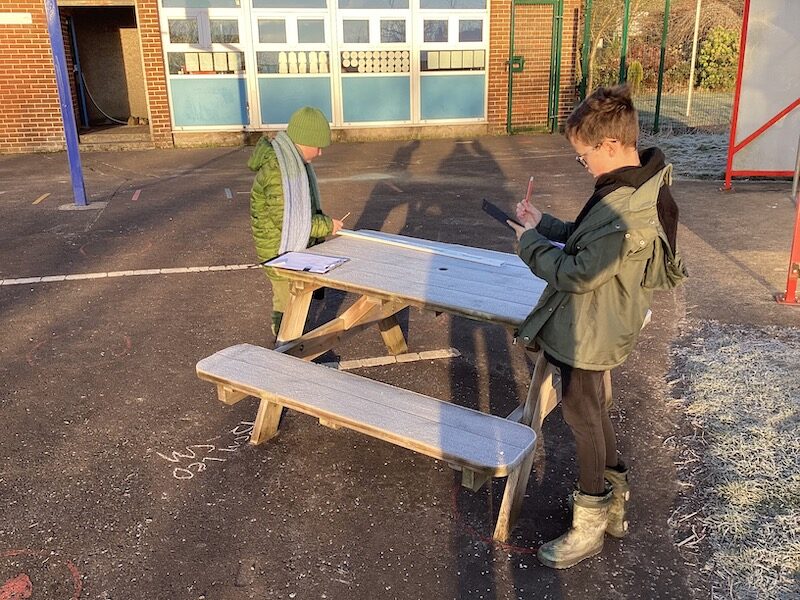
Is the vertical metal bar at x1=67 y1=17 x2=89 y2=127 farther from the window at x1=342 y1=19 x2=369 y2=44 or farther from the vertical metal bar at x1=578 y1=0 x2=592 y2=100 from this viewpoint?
the vertical metal bar at x1=578 y1=0 x2=592 y2=100

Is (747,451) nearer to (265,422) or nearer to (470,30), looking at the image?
(265,422)

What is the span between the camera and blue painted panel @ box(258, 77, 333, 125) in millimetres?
14602

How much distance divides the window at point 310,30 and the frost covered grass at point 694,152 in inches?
255

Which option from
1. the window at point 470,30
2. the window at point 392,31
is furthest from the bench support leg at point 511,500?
the window at point 470,30

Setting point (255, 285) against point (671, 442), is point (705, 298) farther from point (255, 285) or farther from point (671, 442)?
point (255, 285)

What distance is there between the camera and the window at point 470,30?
49.4 feet

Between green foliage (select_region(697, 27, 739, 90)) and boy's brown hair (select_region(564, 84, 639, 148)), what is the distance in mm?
23394

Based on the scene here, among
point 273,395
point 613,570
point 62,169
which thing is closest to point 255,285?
point 273,395

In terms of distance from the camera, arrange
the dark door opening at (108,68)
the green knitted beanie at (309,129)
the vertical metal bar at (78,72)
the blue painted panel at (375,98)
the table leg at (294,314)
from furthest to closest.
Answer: the dark door opening at (108,68) → the vertical metal bar at (78,72) → the blue painted panel at (375,98) → the green knitted beanie at (309,129) → the table leg at (294,314)

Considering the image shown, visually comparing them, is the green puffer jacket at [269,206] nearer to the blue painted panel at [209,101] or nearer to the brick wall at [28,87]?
the blue painted panel at [209,101]

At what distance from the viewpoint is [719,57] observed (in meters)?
23.3

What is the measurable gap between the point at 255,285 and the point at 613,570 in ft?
13.4

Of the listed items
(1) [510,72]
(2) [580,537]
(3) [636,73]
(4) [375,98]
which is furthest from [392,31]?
(2) [580,537]

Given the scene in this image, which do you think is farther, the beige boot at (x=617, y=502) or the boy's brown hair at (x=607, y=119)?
the beige boot at (x=617, y=502)
